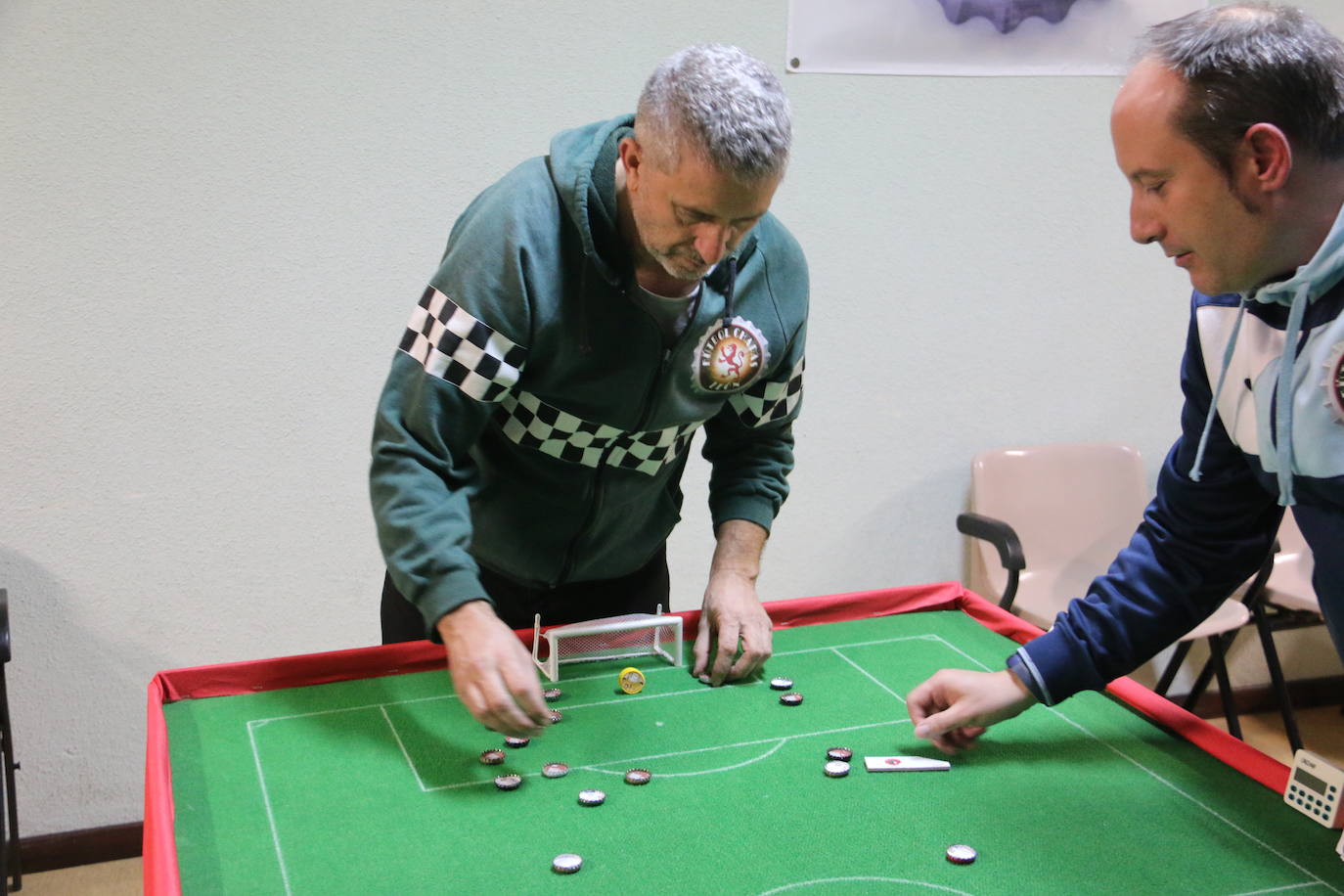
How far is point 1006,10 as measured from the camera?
3.15 metres

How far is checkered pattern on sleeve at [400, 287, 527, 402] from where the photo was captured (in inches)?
61.1

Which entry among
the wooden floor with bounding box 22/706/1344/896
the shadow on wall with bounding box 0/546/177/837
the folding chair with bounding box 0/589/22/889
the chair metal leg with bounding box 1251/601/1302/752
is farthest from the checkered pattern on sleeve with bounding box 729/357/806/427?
the chair metal leg with bounding box 1251/601/1302/752

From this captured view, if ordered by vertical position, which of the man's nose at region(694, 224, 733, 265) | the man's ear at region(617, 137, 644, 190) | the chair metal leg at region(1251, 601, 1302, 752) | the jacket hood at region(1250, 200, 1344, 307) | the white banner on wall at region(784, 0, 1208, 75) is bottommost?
the chair metal leg at region(1251, 601, 1302, 752)

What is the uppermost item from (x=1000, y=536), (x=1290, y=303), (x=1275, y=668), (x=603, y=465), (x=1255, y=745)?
(x=1290, y=303)

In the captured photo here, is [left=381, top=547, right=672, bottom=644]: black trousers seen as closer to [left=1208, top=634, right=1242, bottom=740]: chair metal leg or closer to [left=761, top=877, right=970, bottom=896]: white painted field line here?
[left=761, top=877, right=970, bottom=896]: white painted field line

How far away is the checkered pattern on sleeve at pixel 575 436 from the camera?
5.78 ft

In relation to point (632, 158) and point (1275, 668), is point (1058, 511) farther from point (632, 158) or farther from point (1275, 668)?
point (632, 158)

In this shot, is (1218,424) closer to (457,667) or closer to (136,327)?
(457,667)

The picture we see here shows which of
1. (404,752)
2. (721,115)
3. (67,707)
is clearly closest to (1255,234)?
(721,115)

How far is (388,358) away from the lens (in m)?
2.86

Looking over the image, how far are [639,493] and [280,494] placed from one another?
4.15 feet

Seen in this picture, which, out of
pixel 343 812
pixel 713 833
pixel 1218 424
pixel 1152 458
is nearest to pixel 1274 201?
pixel 1218 424

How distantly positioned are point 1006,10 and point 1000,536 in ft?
4.69

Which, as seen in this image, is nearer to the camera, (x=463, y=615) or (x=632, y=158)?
(x=463, y=615)
